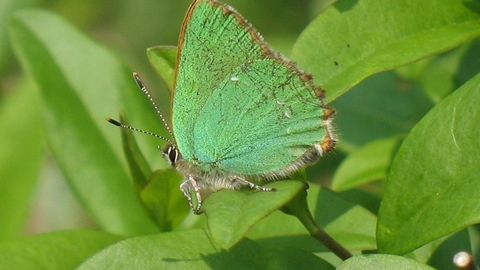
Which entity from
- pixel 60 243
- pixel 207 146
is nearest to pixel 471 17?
pixel 207 146

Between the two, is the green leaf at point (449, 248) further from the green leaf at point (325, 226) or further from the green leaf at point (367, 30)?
the green leaf at point (367, 30)

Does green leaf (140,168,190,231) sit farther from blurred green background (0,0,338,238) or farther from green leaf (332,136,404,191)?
blurred green background (0,0,338,238)

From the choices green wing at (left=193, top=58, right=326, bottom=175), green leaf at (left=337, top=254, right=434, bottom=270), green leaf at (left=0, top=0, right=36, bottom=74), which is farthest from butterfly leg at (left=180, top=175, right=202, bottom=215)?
green leaf at (left=0, top=0, right=36, bottom=74)

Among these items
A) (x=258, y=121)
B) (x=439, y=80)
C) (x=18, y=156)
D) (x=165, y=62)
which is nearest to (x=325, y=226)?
(x=258, y=121)

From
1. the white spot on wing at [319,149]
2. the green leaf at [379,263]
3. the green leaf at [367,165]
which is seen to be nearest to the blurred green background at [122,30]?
the green leaf at [367,165]

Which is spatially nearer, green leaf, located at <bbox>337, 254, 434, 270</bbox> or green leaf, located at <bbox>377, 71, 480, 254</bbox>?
green leaf, located at <bbox>337, 254, 434, 270</bbox>

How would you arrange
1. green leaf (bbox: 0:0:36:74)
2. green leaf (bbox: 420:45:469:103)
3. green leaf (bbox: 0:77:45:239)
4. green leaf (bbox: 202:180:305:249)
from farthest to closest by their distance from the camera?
green leaf (bbox: 0:0:36:74)
green leaf (bbox: 0:77:45:239)
green leaf (bbox: 420:45:469:103)
green leaf (bbox: 202:180:305:249)

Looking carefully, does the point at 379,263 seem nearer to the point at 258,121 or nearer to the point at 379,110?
the point at 258,121
